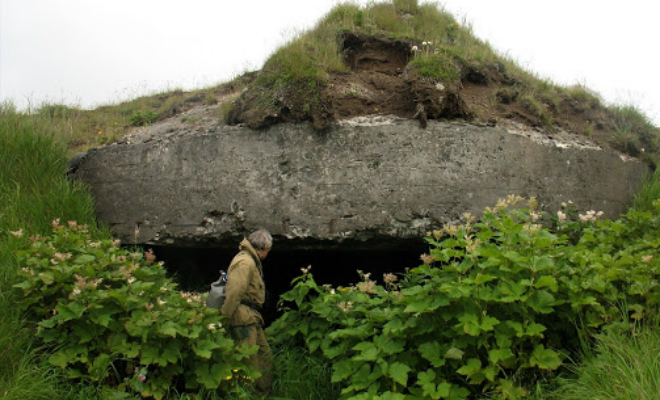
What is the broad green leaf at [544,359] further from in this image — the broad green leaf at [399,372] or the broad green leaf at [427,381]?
the broad green leaf at [399,372]

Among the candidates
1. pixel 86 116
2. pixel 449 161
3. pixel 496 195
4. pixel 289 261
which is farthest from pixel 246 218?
pixel 86 116

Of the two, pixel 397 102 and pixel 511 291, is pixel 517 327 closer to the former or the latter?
pixel 511 291

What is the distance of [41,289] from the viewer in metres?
4.01

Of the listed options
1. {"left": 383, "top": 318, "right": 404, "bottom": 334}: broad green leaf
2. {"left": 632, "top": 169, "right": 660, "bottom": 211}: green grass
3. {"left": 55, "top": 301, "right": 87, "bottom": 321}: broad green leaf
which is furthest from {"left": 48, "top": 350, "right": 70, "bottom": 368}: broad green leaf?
{"left": 632, "top": 169, "right": 660, "bottom": 211}: green grass

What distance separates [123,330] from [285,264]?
265 cm

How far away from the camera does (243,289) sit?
427 centimetres

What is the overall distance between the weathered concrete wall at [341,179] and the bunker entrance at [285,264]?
0.58 metres

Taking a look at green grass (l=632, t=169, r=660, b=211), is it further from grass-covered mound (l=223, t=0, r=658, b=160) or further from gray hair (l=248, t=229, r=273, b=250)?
gray hair (l=248, t=229, r=273, b=250)

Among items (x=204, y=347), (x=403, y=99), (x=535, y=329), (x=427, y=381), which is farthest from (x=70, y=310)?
(x=403, y=99)

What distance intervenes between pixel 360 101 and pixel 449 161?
1098 millimetres

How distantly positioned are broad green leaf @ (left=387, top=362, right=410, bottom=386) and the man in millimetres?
1178

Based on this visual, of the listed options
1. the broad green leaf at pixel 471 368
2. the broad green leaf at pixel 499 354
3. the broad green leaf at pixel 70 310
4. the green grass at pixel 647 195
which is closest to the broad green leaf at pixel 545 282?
the broad green leaf at pixel 499 354

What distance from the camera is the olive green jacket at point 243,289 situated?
423cm

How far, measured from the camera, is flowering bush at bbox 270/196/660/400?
3459 millimetres
